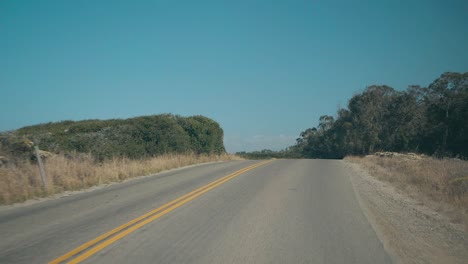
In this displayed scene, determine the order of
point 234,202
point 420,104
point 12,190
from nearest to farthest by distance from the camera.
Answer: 1. point 234,202
2. point 12,190
3. point 420,104

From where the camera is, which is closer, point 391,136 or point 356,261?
point 356,261

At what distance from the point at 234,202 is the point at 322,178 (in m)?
7.12

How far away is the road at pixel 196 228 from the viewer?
19.8 ft

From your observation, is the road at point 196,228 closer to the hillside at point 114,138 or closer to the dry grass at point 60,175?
the dry grass at point 60,175

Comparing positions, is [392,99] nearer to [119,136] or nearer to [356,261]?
[119,136]

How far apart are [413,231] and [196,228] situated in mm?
4457

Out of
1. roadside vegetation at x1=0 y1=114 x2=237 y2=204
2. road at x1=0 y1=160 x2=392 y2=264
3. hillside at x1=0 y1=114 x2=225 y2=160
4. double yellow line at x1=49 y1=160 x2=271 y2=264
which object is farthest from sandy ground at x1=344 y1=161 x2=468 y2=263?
hillside at x1=0 y1=114 x2=225 y2=160

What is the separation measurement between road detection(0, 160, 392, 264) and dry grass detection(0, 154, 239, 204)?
1313 mm

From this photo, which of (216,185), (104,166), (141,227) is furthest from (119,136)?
(141,227)

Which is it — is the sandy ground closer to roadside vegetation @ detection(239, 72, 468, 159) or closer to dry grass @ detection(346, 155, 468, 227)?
dry grass @ detection(346, 155, 468, 227)

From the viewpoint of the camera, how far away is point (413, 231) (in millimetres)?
7984

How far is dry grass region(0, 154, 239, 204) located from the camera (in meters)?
11.8

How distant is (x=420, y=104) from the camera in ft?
157

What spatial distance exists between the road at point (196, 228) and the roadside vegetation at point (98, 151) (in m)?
2.15
